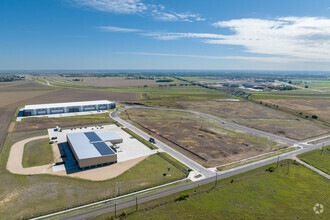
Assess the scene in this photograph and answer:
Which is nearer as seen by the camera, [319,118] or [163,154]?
[163,154]

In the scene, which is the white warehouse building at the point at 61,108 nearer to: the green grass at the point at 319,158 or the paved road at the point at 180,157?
the paved road at the point at 180,157

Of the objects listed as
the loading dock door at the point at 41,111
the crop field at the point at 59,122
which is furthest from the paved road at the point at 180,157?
the loading dock door at the point at 41,111

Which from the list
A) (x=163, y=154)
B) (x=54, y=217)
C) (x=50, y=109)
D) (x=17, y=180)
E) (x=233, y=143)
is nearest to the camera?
(x=54, y=217)

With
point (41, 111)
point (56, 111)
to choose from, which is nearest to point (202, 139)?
point (56, 111)

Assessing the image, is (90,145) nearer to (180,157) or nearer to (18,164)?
(18,164)

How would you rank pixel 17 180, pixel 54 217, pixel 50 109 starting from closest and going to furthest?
1. pixel 54 217
2. pixel 17 180
3. pixel 50 109

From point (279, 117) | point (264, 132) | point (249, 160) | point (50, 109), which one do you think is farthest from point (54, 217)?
point (279, 117)

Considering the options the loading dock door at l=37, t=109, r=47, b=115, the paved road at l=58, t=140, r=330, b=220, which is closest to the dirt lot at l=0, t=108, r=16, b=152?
the loading dock door at l=37, t=109, r=47, b=115

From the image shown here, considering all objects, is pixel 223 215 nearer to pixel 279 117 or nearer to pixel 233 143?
pixel 233 143
